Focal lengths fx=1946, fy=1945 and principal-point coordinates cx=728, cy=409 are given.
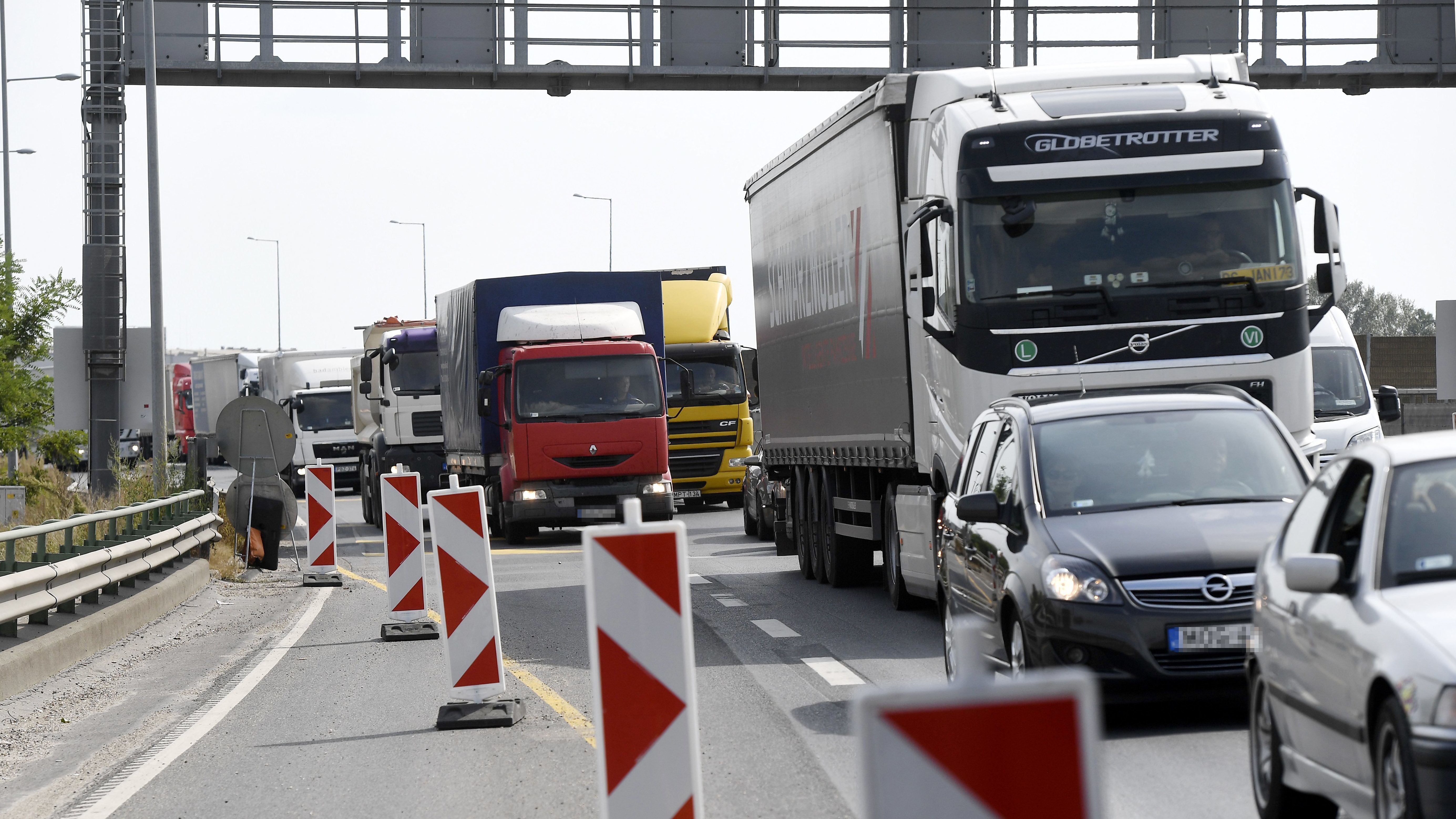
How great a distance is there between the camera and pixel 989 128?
13234 millimetres

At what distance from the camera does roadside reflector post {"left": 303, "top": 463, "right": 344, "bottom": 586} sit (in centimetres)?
2058

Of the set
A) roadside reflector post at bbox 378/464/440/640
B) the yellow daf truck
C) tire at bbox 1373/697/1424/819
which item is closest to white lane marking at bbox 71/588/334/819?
roadside reflector post at bbox 378/464/440/640

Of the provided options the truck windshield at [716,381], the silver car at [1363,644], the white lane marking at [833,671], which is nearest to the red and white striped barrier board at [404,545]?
the white lane marking at [833,671]

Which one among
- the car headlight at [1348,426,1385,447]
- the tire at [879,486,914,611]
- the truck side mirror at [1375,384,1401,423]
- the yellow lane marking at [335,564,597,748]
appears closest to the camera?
the yellow lane marking at [335,564,597,748]

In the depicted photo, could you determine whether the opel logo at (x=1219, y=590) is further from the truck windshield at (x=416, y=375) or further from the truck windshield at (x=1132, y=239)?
the truck windshield at (x=416, y=375)

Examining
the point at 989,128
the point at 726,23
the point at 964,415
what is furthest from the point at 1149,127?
the point at 726,23

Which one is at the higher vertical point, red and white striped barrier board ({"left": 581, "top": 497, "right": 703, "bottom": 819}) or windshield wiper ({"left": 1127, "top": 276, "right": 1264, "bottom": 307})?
windshield wiper ({"left": 1127, "top": 276, "right": 1264, "bottom": 307})

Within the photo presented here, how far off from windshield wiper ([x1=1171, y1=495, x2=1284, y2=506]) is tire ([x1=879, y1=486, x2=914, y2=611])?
566 cm

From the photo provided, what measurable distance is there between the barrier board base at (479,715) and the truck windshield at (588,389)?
53.8 feet

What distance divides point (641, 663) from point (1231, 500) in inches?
192

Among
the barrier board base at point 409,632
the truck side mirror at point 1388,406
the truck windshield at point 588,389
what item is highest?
the truck windshield at point 588,389

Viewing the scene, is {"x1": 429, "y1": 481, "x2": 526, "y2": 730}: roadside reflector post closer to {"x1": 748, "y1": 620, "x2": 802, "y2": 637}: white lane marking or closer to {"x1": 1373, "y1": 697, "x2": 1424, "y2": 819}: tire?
{"x1": 748, "y1": 620, "x2": 802, "y2": 637}: white lane marking

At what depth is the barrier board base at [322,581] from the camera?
20797mm

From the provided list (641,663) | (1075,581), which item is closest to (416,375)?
(1075,581)
